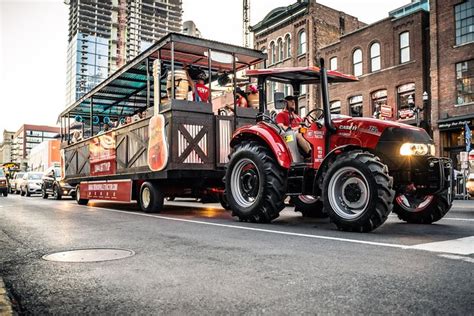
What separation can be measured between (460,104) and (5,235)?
2407 centimetres

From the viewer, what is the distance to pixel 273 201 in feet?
25.4

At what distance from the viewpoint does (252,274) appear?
12.8ft

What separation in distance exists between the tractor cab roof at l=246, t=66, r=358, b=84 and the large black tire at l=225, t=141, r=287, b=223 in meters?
1.31

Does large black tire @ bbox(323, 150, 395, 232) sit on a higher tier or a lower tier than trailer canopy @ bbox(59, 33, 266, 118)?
lower

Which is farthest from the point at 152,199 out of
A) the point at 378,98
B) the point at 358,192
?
the point at 378,98

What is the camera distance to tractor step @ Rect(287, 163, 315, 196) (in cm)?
754

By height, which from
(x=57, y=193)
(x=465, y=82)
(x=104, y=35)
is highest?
(x=104, y=35)

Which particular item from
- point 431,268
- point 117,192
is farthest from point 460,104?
point 431,268

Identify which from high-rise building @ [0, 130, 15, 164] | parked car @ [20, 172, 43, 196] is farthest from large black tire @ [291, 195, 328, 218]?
high-rise building @ [0, 130, 15, 164]

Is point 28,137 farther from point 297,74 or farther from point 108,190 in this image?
point 297,74

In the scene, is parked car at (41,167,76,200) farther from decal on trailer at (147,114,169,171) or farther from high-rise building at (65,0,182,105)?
high-rise building at (65,0,182,105)

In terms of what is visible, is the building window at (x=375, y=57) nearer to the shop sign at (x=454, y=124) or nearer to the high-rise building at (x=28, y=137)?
the shop sign at (x=454, y=124)

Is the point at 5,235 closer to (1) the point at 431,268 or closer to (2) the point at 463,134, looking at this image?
(1) the point at 431,268

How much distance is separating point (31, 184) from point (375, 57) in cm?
2392
